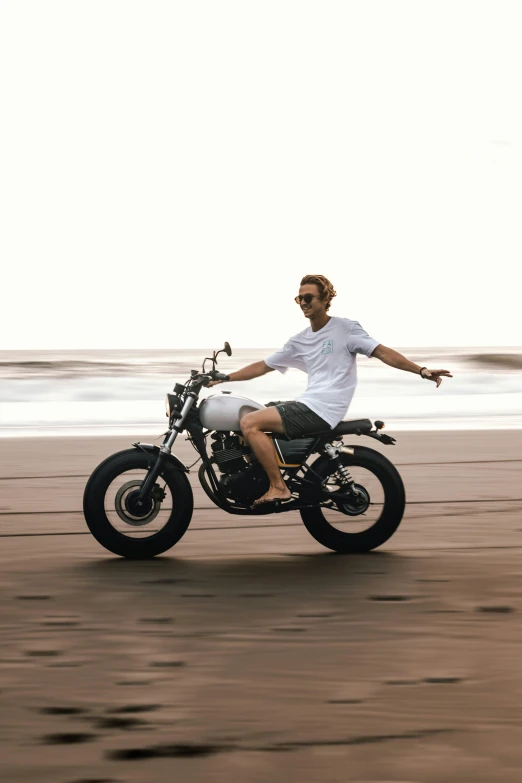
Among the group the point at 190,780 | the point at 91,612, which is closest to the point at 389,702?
the point at 190,780

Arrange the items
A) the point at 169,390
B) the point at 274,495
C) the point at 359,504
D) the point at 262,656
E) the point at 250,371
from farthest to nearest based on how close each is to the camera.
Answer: the point at 169,390 → the point at 250,371 → the point at 359,504 → the point at 274,495 → the point at 262,656

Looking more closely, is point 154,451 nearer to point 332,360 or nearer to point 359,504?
point 332,360

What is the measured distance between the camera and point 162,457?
913 centimetres

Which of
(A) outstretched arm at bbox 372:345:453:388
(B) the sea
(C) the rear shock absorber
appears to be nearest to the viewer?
(A) outstretched arm at bbox 372:345:453:388

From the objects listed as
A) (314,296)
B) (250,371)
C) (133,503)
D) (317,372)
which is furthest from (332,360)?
(133,503)

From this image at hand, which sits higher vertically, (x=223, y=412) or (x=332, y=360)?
(x=332, y=360)

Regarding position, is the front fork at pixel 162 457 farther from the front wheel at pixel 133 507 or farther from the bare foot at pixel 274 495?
the bare foot at pixel 274 495

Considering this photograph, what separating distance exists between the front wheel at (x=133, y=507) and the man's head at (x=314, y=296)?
1.34 meters

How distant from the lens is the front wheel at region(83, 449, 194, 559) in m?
9.09

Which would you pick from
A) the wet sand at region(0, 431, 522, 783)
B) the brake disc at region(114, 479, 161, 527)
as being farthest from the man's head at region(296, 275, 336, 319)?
the wet sand at region(0, 431, 522, 783)

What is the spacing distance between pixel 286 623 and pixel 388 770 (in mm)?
2495

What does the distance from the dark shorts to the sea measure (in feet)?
42.7

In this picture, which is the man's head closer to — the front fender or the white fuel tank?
the white fuel tank

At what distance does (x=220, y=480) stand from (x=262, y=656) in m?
2.85
